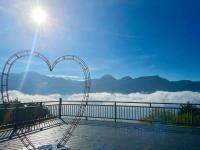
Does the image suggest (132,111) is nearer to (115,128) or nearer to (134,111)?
(134,111)

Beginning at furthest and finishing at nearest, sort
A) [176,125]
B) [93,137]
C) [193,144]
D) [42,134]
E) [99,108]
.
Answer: [99,108] < [176,125] < [42,134] < [93,137] < [193,144]

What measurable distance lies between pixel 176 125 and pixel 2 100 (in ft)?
30.8

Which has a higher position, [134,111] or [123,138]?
[134,111]

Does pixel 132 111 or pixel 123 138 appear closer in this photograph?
pixel 123 138

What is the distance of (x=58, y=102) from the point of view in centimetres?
1891

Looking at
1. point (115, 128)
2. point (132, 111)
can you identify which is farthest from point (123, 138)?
point (132, 111)

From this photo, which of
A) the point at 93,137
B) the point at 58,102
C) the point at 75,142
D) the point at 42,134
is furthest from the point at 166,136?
the point at 58,102

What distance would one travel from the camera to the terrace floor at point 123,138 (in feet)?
→ 32.7

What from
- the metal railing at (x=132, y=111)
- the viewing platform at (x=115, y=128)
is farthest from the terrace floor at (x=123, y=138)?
the metal railing at (x=132, y=111)

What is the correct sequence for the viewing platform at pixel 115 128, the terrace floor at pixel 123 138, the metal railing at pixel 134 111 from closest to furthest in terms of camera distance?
the terrace floor at pixel 123 138 → the viewing platform at pixel 115 128 → the metal railing at pixel 134 111

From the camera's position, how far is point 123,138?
11.6m

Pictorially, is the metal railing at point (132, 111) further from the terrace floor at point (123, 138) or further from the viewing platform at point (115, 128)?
the terrace floor at point (123, 138)

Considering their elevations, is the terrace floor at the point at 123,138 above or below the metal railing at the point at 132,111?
below

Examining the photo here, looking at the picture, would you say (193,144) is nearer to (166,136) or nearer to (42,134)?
(166,136)
